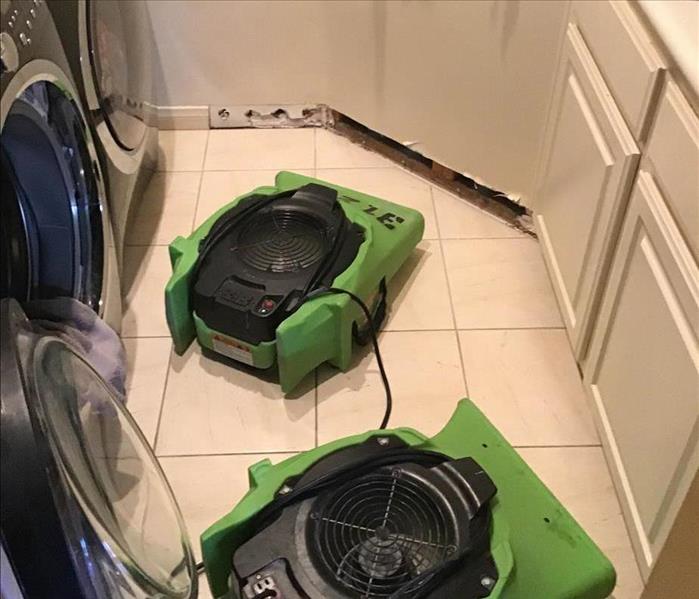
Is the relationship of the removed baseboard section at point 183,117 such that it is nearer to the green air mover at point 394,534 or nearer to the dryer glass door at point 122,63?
the dryer glass door at point 122,63

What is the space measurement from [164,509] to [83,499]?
26 cm

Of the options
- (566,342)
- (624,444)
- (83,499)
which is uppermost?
(83,499)

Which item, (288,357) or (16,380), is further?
(288,357)

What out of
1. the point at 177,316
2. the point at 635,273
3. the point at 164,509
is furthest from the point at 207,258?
the point at 635,273

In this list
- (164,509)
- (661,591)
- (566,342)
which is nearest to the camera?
(661,591)

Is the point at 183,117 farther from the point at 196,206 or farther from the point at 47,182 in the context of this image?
the point at 47,182

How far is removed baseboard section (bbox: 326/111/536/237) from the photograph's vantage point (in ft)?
6.91

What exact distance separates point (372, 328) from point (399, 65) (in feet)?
2.56

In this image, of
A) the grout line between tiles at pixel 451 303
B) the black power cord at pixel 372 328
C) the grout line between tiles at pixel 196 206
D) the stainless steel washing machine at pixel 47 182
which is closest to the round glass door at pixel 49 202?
the stainless steel washing machine at pixel 47 182

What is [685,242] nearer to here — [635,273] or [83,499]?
[635,273]

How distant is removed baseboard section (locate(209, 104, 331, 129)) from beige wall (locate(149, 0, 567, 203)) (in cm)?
2

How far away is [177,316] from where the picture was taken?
1.67 m

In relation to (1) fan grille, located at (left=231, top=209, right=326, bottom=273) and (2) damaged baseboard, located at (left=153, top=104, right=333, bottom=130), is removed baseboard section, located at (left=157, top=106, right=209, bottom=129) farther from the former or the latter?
(1) fan grille, located at (left=231, top=209, right=326, bottom=273)

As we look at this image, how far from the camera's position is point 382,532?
1.18 meters
